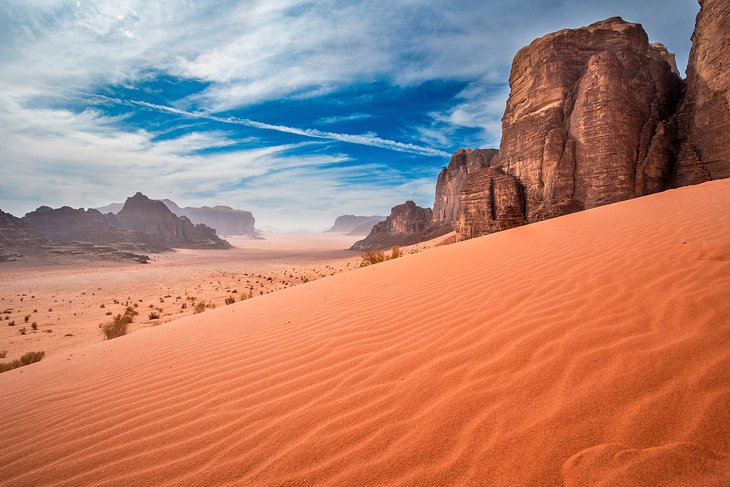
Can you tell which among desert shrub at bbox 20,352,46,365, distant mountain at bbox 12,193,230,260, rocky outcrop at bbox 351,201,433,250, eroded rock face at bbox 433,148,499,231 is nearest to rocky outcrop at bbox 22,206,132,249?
distant mountain at bbox 12,193,230,260

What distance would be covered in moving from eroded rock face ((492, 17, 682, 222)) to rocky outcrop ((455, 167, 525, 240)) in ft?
2.16

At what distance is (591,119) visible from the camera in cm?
1476

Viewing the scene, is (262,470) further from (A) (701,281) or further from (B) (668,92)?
(B) (668,92)

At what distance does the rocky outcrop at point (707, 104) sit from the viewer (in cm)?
1234

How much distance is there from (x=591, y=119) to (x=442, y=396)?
1777 cm

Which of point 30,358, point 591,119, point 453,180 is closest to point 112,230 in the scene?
point 453,180

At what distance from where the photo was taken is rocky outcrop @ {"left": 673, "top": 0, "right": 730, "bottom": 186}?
486 inches

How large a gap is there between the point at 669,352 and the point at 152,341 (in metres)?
6.43

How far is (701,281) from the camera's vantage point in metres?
2.88

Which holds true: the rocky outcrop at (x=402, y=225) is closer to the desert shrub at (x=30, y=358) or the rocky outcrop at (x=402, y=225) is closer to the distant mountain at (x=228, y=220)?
the desert shrub at (x=30, y=358)

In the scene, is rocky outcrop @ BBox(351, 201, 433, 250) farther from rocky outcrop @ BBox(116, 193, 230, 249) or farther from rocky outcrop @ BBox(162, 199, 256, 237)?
rocky outcrop @ BBox(162, 199, 256, 237)

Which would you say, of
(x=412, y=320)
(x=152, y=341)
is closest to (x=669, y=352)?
(x=412, y=320)

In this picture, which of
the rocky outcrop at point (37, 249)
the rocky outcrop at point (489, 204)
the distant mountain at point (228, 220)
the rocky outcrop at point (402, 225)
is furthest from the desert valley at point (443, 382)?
the distant mountain at point (228, 220)

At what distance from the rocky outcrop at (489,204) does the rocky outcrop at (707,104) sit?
6703 millimetres
